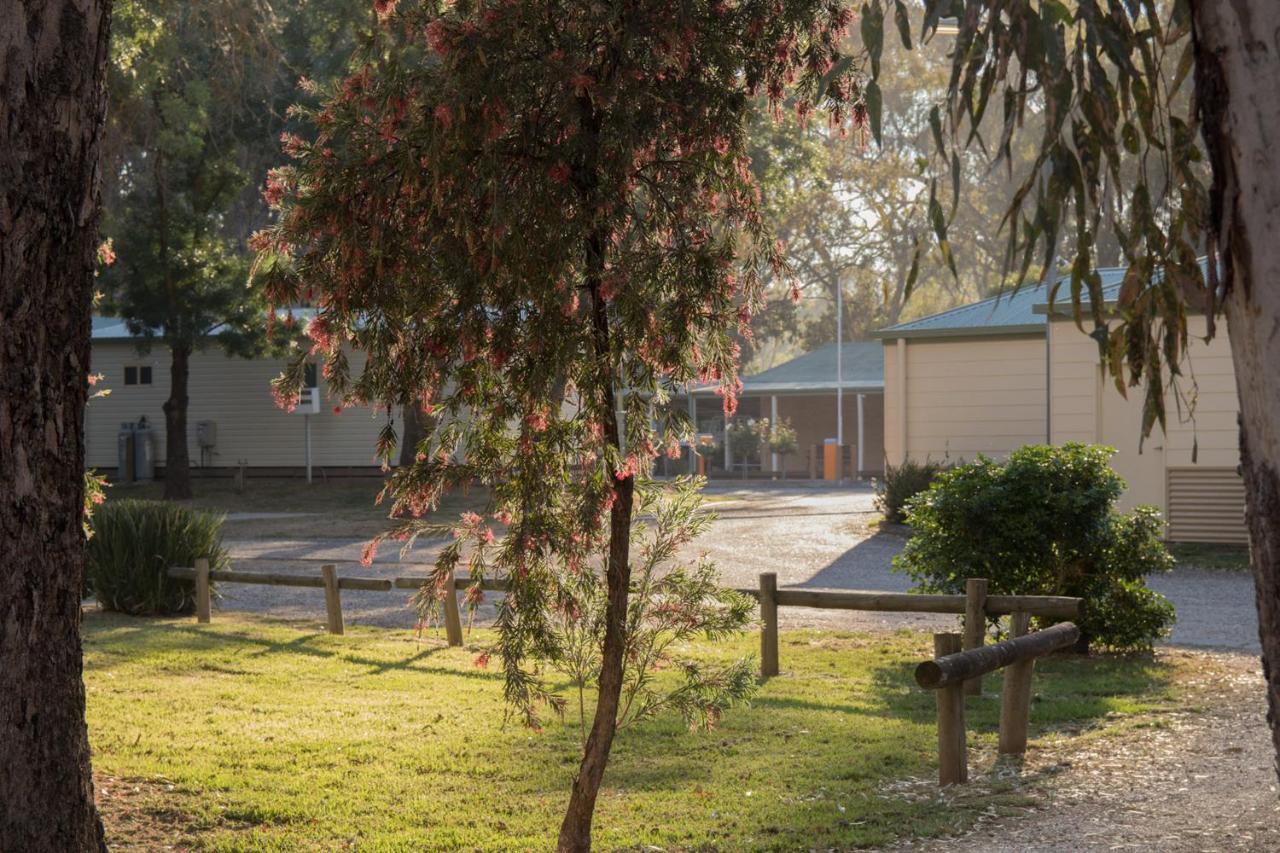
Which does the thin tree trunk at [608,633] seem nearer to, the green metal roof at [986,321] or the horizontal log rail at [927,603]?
the horizontal log rail at [927,603]

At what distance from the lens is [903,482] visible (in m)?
23.9

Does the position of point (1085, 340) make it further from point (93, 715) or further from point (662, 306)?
point (662, 306)

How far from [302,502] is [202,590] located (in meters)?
17.3

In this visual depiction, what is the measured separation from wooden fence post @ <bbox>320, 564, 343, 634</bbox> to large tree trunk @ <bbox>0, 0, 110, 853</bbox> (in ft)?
29.8

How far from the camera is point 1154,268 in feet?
14.3

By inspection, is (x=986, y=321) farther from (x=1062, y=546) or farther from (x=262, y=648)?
(x=262, y=648)

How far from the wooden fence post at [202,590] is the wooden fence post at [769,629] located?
21.4 ft

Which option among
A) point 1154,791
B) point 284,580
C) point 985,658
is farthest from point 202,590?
point 1154,791

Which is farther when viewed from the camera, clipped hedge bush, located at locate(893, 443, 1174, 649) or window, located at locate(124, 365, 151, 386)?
window, located at locate(124, 365, 151, 386)

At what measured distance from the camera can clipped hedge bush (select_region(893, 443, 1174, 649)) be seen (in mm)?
11570

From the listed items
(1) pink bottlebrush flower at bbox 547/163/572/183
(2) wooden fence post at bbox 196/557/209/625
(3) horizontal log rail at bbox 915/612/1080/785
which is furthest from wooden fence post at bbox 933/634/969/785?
(2) wooden fence post at bbox 196/557/209/625

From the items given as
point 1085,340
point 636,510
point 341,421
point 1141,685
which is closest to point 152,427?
point 341,421

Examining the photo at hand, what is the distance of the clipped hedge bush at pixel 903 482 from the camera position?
77.2 feet

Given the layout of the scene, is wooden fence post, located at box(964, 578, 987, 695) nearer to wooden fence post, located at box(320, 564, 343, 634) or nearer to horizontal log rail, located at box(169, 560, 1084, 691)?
horizontal log rail, located at box(169, 560, 1084, 691)
